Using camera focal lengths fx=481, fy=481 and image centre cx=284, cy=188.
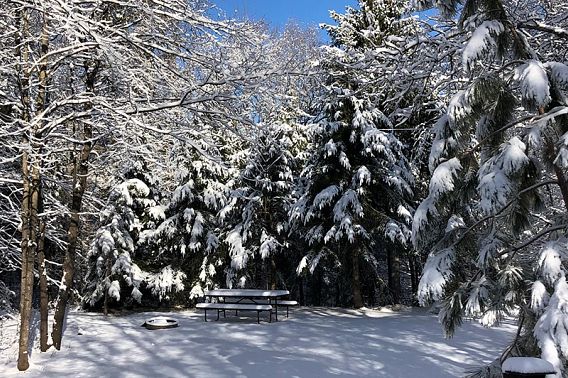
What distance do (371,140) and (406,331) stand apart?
208 inches

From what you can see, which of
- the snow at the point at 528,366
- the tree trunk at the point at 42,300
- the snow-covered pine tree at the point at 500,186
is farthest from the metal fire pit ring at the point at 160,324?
the snow at the point at 528,366

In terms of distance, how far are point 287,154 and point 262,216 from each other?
2.06 metres

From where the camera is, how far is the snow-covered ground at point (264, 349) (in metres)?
6.49

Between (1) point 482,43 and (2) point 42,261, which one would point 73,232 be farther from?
(1) point 482,43

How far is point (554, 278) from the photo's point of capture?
3297mm

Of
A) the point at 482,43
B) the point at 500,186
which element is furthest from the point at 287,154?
the point at 500,186

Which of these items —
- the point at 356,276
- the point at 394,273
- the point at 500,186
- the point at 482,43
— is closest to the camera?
Answer: the point at 500,186

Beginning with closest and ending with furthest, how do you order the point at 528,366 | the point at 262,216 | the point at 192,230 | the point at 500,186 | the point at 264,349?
the point at 528,366 → the point at 500,186 → the point at 264,349 → the point at 192,230 → the point at 262,216

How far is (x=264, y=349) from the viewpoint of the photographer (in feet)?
26.1

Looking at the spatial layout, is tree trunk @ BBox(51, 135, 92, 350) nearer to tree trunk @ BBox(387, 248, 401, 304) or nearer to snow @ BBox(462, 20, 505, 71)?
snow @ BBox(462, 20, 505, 71)

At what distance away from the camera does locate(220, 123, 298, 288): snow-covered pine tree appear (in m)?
14.1

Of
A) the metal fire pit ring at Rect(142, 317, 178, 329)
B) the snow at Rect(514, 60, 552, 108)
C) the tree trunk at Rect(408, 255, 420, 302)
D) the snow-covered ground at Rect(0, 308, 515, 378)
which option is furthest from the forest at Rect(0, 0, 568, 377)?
the metal fire pit ring at Rect(142, 317, 178, 329)

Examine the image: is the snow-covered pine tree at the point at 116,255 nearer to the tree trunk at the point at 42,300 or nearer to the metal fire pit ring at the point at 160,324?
the metal fire pit ring at the point at 160,324

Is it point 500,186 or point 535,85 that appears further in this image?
point 500,186
